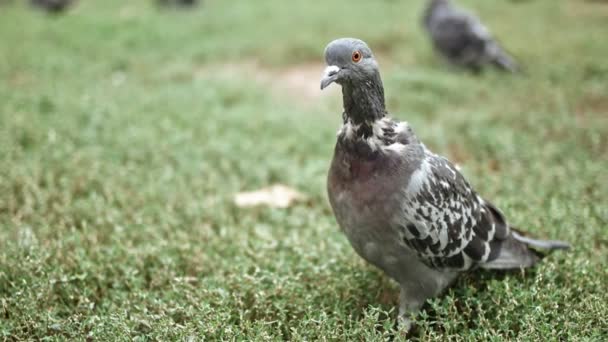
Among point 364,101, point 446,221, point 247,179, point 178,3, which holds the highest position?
point 364,101

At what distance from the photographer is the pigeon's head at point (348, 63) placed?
2.38 meters

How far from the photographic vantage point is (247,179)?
443 centimetres

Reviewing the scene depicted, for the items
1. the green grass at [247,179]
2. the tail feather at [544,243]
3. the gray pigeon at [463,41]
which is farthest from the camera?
the gray pigeon at [463,41]

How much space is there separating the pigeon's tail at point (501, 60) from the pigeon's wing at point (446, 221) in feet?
15.5

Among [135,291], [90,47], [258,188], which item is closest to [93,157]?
[258,188]

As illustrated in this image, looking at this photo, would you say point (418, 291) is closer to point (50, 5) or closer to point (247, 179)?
point (247, 179)

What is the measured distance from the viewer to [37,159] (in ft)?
13.6

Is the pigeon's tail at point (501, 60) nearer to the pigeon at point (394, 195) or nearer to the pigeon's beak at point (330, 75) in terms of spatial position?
the pigeon at point (394, 195)

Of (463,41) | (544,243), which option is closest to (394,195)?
(544,243)

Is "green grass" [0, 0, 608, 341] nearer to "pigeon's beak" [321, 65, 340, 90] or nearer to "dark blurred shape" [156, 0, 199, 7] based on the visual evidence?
"pigeon's beak" [321, 65, 340, 90]

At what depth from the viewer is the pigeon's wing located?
7.91 feet

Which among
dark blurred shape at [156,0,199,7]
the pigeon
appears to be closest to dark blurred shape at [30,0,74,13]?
dark blurred shape at [156,0,199,7]

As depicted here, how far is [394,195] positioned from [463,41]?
5782mm

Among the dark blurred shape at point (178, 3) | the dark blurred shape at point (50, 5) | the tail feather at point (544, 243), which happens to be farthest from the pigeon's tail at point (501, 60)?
the dark blurred shape at point (50, 5)
